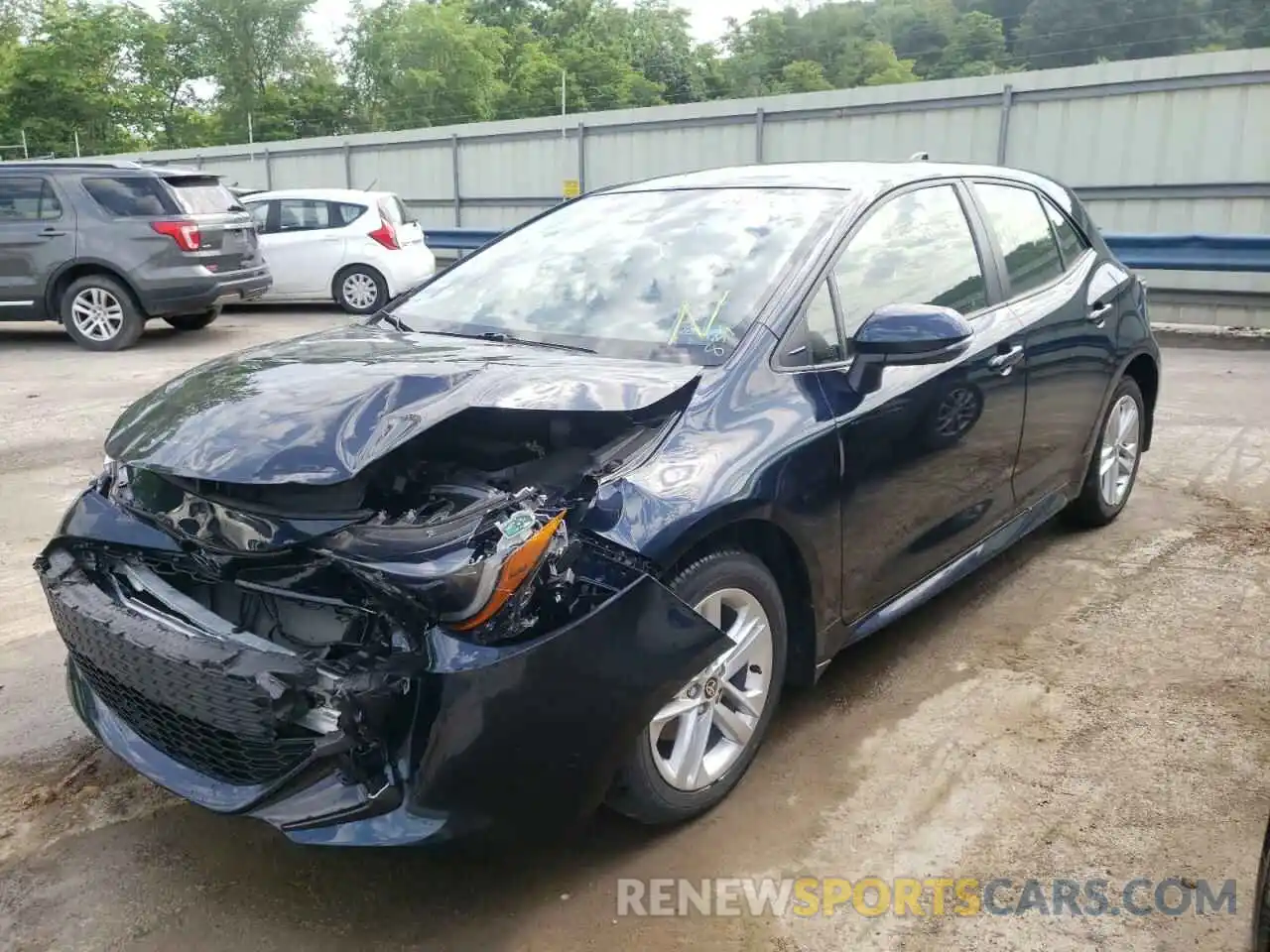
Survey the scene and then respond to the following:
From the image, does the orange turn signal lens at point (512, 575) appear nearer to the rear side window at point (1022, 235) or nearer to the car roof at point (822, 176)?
the car roof at point (822, 176)

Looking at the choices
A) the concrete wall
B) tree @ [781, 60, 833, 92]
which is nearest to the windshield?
the concrete wall

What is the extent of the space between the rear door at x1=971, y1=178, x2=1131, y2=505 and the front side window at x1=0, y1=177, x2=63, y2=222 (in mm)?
9323

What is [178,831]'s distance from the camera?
106 inches

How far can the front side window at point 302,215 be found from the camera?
13.0m

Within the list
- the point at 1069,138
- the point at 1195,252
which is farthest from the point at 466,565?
the point at 1069,138

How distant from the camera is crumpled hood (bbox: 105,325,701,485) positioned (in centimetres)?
226

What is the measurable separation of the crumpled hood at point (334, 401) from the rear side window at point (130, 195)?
27.3 ft

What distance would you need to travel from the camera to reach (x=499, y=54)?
6278cm

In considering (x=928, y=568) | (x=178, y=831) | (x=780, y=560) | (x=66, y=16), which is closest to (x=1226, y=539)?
(x=928, y=568)

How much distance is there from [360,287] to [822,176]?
10430 millimetres

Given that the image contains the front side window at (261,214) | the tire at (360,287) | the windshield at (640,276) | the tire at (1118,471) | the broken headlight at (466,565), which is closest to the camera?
the broken headlight at (466,565)

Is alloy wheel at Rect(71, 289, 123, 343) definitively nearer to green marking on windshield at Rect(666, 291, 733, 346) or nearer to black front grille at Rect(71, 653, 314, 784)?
black front grille at Rect(71, 653, 314, 784)

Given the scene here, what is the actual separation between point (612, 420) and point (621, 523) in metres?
0.29

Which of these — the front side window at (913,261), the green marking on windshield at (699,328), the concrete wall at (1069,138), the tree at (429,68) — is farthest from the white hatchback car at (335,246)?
the tree at (429,68)
